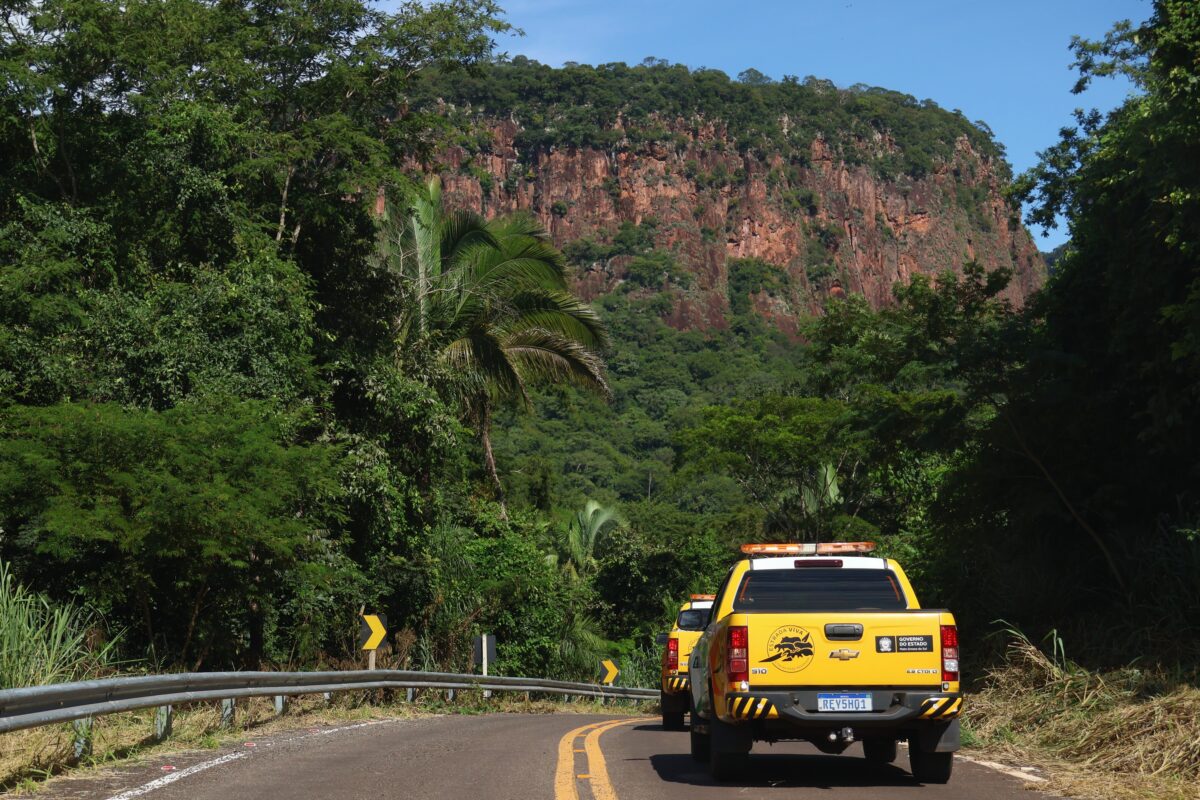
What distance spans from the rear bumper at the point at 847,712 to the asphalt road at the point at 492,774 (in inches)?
20.2

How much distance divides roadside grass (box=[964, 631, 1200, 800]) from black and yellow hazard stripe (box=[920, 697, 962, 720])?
1.01 meters

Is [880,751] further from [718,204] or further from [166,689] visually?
[718,204]

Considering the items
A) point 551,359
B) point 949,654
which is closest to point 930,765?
A: point 949,654

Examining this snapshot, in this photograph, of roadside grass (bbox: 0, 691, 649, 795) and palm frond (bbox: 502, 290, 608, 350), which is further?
palm frond (bbox: 502, 290, 608, 350)

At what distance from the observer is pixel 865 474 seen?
43.4 meters

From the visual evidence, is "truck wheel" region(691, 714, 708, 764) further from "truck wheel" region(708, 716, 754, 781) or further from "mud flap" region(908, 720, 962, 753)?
"mud flap" region(908, 720, 962, 753)

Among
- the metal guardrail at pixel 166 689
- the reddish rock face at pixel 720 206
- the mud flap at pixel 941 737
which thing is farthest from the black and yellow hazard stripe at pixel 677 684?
the reddish rock face at pixel 720 206

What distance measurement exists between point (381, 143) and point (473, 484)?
15.4 metres

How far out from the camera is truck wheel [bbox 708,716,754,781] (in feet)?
32.6

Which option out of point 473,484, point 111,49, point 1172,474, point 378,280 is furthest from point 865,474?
point 111,49

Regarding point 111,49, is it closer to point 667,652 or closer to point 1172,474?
point 667,652

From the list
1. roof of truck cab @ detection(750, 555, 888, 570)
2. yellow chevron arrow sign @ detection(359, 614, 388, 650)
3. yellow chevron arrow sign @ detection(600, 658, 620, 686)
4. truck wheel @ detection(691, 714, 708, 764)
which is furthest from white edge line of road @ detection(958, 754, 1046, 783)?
yellow chevron arrow sign @ detection(600, 658, 620, 686)

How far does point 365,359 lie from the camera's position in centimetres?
2517

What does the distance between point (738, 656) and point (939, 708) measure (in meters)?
1.50
